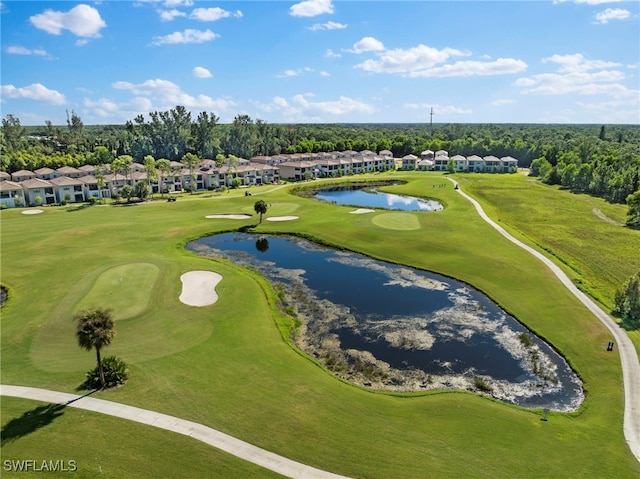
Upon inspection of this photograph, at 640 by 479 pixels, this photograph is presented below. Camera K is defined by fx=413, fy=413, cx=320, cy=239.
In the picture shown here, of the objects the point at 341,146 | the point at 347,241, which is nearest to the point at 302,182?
the point at 341,146

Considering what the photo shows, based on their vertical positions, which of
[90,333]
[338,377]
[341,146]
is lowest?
[338,377]

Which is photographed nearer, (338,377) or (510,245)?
(338,377)

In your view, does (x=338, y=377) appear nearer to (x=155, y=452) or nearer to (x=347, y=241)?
(x=155, y=452)

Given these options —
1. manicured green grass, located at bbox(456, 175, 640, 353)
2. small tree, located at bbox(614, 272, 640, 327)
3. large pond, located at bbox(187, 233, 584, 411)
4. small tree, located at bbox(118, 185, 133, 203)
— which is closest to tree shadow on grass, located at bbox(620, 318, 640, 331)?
small tree, located at bbox(614, 272, 640, 327)

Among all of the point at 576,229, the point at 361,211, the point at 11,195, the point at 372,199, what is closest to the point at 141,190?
the point at 11,195

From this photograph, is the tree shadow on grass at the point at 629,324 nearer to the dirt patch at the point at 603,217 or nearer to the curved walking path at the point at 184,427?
the curved walking path at the point at 184,427

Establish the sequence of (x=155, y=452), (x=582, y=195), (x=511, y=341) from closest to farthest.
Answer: (x=155, y=452) → (x=511, y=341) → (x=582, y=195)

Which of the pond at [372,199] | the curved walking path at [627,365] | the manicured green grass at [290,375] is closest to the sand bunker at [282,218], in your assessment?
the pond at [372,199]
